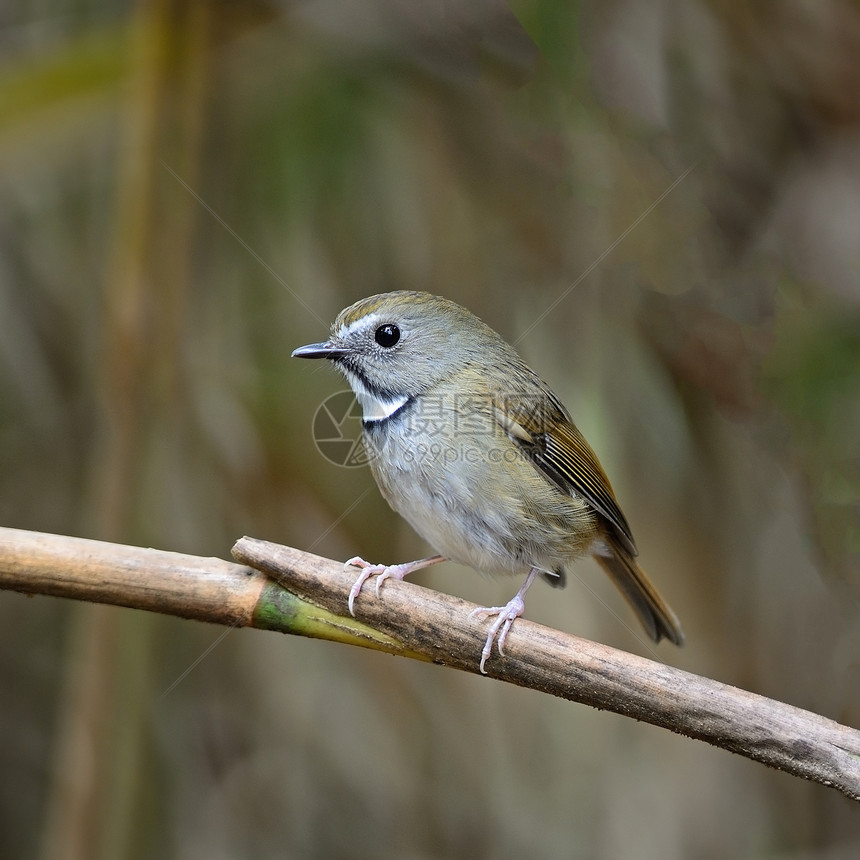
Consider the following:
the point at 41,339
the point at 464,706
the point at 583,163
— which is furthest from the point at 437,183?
the point at 464,706

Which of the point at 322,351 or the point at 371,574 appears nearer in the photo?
the point at 371,574

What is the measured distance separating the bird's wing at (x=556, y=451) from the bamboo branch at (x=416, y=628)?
2.87 feet

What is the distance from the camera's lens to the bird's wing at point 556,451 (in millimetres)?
3039

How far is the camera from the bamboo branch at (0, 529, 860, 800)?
6.61 ft

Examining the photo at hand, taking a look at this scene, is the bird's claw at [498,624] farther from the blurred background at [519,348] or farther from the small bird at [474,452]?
the blurred background at [519,348]

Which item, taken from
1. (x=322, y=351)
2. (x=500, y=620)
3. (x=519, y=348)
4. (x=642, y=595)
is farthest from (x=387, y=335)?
(x=642, y=595)

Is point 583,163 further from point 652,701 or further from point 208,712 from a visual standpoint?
point 208,712

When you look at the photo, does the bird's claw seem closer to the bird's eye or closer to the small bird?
the small bird

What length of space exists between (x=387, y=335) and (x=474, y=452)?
22.2 inches

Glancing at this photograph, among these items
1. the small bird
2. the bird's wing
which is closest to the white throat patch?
the small bird

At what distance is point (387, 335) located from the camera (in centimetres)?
312

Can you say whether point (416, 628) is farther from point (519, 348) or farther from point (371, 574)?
point (519, 348)

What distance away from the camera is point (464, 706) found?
3.80m

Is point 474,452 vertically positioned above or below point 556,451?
→ below
